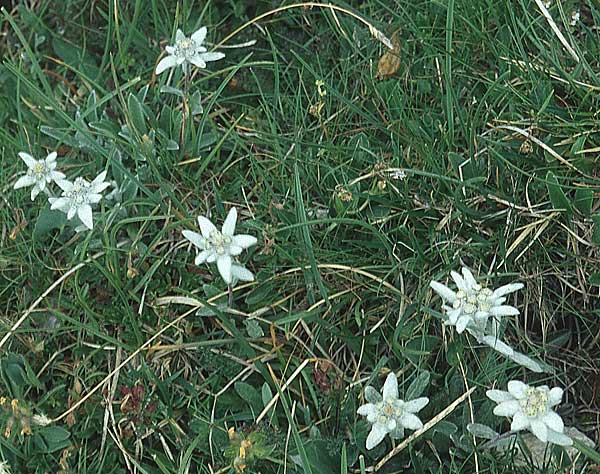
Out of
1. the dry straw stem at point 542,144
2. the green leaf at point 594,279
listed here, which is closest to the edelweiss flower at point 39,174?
the dry straw stem at point 542,144

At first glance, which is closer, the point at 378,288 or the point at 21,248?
the point at 378,288

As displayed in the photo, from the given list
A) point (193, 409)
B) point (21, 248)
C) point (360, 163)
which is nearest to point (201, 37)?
point (360, 163)

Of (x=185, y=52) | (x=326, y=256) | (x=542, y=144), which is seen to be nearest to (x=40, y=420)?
(x=326, y=256)

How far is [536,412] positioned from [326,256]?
74 cm

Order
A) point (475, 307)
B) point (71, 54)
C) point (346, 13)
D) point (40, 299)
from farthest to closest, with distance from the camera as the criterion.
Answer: point (71, 54)
point (346, 13)
point (40, 299)
point (475, 307)

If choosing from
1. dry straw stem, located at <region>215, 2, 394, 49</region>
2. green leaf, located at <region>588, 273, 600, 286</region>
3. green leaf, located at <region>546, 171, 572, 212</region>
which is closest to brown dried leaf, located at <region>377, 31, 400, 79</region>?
dry straw stem, located at <region>215, 2, 394, 49</region>

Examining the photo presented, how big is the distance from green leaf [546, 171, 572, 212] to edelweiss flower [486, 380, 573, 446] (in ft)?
1.80

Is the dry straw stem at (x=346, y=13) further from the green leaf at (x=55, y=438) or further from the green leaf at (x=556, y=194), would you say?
the green leaf at (x=55, y=438)

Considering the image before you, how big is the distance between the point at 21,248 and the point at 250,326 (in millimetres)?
788

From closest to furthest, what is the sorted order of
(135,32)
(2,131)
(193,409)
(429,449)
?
(429,449) → (193,409) → (2,131) → (135,32)

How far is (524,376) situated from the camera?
7.24ft

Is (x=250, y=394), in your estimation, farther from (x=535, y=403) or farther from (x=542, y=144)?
(x=542, y=144)

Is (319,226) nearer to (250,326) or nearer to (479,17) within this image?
(250,326)

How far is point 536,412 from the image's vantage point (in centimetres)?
187
